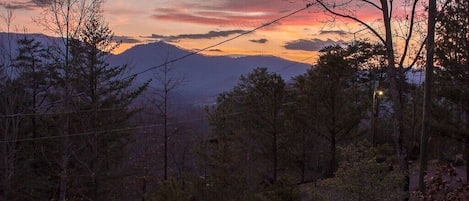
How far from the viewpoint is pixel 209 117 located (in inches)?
1136

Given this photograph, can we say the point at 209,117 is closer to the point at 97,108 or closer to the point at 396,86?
the point at 97,108

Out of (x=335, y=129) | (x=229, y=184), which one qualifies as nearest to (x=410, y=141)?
(x=335, y=129)

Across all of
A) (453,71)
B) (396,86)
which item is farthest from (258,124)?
(396,86)

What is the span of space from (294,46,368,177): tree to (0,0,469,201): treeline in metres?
0.05

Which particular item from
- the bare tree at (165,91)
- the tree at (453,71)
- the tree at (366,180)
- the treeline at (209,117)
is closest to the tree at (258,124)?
the treeline at (209,117)

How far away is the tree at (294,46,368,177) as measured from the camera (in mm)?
22438

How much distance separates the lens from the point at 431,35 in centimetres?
1030

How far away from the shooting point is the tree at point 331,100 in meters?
22.4

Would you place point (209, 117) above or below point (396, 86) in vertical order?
below

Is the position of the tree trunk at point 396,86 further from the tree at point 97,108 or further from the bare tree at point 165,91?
the bare tree at point 165,91

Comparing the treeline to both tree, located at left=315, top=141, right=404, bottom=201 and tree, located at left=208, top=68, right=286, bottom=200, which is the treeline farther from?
tree, located at left=315, top=141, right=404, bottom=201

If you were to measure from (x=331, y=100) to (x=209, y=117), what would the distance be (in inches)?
363

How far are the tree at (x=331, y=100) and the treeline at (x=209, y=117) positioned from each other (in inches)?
2.1

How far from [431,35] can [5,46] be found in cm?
1587
